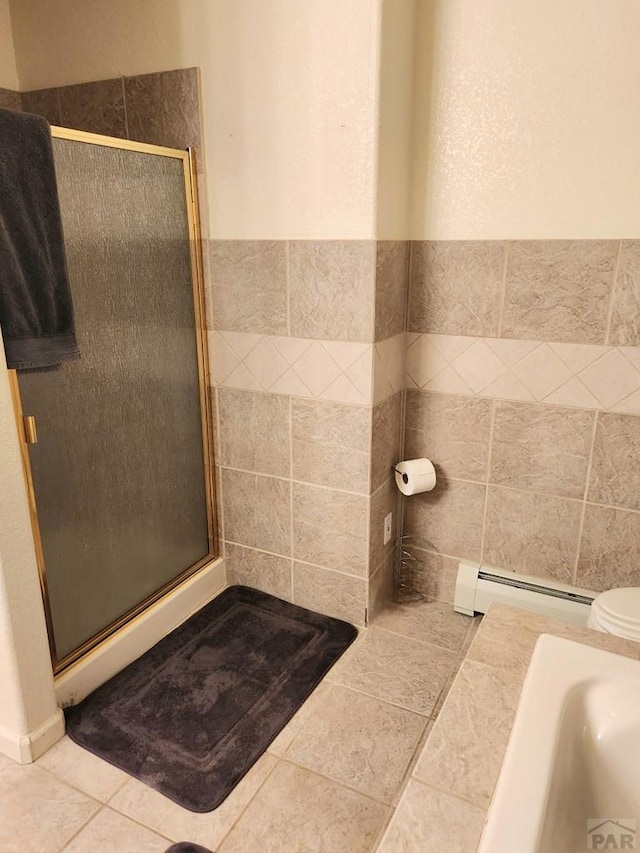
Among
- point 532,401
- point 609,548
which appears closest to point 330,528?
point 532,401

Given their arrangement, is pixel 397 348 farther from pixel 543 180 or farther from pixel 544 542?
pixel 544 542

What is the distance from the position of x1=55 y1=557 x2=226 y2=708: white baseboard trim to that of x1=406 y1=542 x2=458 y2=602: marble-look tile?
0.70 m

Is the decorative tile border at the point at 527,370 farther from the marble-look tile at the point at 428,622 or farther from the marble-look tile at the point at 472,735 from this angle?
the marble-look tile at the point at 472,735

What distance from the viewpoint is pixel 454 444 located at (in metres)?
1.99

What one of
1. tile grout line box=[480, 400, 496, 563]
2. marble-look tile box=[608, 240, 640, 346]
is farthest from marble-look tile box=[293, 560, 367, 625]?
marble-look tile box=[608, 240, 640, 346]

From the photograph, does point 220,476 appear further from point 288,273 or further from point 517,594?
point 517,594

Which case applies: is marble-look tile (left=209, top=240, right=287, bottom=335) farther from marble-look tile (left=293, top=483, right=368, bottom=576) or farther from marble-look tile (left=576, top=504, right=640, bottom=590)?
marble-look tile (left=576, top=504, right=640, bottom=590)

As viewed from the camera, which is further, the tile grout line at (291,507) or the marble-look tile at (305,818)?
the tile grout line at (291,507)

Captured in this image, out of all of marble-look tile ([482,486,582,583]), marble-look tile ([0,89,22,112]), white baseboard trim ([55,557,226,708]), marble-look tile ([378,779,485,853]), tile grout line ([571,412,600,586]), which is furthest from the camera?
marble-look tile ([0,89,22,112])

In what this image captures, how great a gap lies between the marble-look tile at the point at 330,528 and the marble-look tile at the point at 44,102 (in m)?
1.51

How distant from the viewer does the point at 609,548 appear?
1850 mm

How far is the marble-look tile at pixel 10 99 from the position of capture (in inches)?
83.7

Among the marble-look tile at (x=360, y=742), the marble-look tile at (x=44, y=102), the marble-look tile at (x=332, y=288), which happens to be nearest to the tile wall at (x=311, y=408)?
the marble-look tile at (x=332, y=288)

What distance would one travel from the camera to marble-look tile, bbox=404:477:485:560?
2.02 metres
